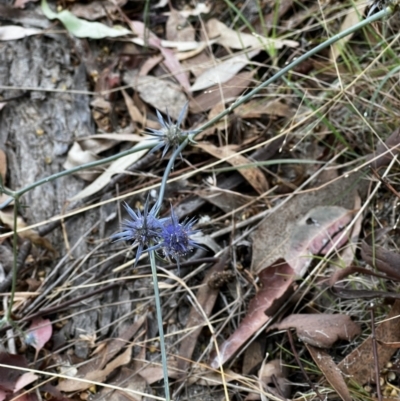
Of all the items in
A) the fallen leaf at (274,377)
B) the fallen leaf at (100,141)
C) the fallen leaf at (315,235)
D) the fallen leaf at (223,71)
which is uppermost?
the fallen leaf at (223,71)

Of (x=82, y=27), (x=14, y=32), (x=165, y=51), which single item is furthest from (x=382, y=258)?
(x=14, y=32)

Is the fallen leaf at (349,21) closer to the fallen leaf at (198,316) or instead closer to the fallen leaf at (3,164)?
the fallen leaf at (198,316)

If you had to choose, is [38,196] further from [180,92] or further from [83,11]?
[83,11]

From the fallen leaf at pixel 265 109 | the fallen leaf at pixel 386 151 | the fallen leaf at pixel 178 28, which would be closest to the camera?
the fallen leaf at pixel 386 151

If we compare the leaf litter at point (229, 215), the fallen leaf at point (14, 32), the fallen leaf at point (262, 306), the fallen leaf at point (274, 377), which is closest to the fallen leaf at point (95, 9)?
the leaf litter at point (229, 215)

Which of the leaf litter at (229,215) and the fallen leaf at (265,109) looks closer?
the leaf litter at (229,215)

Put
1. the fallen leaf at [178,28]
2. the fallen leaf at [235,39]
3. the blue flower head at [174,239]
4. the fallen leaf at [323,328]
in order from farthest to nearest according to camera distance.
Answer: the fallen leaf at [178,28]
the fallen leaf at [235,39]
the fallen leaf at [323,328]
the blue flower head at [174,239]

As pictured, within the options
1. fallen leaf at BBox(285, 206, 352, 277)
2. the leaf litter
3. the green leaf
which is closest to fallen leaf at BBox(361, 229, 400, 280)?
the leaf litter
